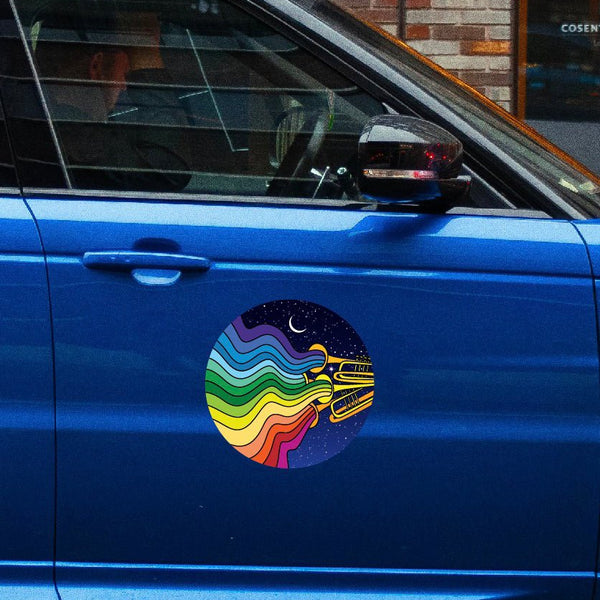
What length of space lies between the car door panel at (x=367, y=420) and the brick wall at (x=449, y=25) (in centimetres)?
544

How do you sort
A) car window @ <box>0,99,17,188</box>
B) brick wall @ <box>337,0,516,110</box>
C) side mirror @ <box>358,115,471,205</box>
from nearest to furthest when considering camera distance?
side mirror @ <box>358,115,471,205</box>
car window @ <box>0,99,17,188</box>
brick wall @ <box>337,0,516,110</box>

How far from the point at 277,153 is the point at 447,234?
41cm

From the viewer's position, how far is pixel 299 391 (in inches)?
83.4

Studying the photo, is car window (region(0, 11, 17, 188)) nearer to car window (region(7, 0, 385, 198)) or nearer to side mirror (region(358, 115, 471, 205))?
car window (region(7, 0, 385, 198))

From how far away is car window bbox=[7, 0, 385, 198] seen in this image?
225cm

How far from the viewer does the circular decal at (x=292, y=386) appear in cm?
211

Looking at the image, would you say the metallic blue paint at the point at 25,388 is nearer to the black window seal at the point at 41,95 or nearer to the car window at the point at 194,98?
the black window seal at the point at 41,95

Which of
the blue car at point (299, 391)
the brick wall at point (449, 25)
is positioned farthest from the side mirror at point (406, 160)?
the brick wall at point (449, 25)

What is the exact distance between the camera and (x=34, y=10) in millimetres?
2273

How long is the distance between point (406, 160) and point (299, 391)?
1.64 ft

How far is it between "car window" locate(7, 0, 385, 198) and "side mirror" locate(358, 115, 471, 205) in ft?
0.70

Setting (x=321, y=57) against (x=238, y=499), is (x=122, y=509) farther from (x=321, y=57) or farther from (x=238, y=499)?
(x=321, y=57)

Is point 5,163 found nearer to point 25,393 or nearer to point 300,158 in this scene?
point 25,393

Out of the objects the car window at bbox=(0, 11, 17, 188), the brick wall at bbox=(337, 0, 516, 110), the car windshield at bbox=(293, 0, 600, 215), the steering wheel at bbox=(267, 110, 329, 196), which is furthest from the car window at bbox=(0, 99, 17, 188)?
the brick wall at bbox=(337, 0, 516, 110)
